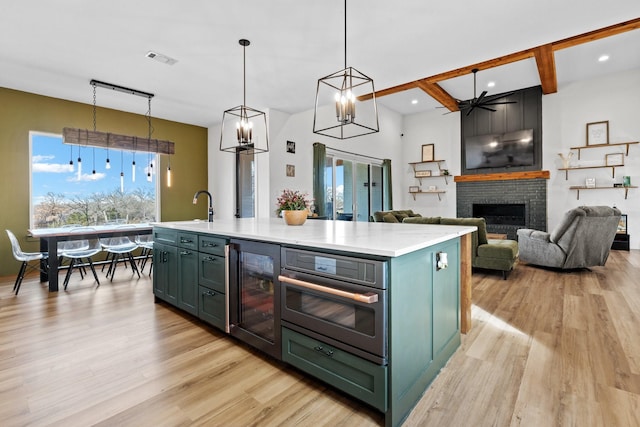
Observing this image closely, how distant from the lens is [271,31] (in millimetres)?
3148

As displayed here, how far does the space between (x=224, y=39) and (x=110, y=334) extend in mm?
2984

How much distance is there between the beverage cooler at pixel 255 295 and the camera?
6.61 feet

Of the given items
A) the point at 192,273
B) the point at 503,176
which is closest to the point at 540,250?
the point at 503,176

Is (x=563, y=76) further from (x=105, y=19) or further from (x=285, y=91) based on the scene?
(x=105, y=19)

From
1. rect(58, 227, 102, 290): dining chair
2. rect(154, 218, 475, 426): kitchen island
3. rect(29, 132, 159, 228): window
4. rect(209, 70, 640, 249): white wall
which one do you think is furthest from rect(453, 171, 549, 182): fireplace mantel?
rect(58, 227, 102, 290): dining chair

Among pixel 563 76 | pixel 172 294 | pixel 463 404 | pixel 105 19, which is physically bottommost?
pixel 463 404

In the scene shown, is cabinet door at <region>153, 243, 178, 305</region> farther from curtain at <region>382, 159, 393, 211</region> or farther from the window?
curtain at <region>382, 159, 393, 211</region>

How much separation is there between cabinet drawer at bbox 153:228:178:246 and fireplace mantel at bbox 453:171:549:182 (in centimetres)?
735

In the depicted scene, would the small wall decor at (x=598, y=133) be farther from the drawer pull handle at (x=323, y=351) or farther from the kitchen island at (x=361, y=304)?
the drawer pull handle at (x=323, y=351)

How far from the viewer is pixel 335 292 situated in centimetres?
160

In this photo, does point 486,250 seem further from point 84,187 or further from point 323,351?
point 84,187

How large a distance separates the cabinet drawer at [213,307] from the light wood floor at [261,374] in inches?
5.3

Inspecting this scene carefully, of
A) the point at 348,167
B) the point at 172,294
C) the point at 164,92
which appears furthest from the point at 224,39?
the point at 348,167

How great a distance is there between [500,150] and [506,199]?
1203mm
